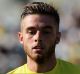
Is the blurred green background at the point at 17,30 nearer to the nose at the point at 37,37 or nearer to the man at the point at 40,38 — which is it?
the man at the point at 40,38

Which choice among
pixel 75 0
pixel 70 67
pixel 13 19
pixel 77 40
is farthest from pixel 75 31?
pixel 70 67

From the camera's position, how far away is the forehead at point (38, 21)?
226 cm

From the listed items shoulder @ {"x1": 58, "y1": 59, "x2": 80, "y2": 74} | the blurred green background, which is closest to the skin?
shoulder @ {"x1": 58, "y1": 59, "x2": 80, "y2": 74}

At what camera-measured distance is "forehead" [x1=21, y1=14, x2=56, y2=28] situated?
2.26 meters

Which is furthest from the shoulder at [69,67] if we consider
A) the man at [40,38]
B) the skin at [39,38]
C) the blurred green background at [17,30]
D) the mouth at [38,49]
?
the blurred green background at [17,30]

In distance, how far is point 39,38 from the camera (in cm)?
223

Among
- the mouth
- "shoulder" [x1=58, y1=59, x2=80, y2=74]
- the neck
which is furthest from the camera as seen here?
"shoulder" [x1=58, y1=59, x2=80, y2=74]

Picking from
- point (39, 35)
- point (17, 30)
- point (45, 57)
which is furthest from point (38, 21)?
point (17, 30)

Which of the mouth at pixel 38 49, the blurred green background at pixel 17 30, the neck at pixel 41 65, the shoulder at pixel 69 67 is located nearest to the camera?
the mouth at pixel 38 49

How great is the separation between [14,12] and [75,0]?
90cm

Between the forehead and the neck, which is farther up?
the forehead

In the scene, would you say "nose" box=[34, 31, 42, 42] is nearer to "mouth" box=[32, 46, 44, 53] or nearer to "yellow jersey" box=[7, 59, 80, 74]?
"mouth" box=[32, 46, 44, 53]

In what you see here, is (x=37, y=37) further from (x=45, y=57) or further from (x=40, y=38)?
(x=45, y=57)

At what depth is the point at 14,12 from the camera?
18.8 feet
